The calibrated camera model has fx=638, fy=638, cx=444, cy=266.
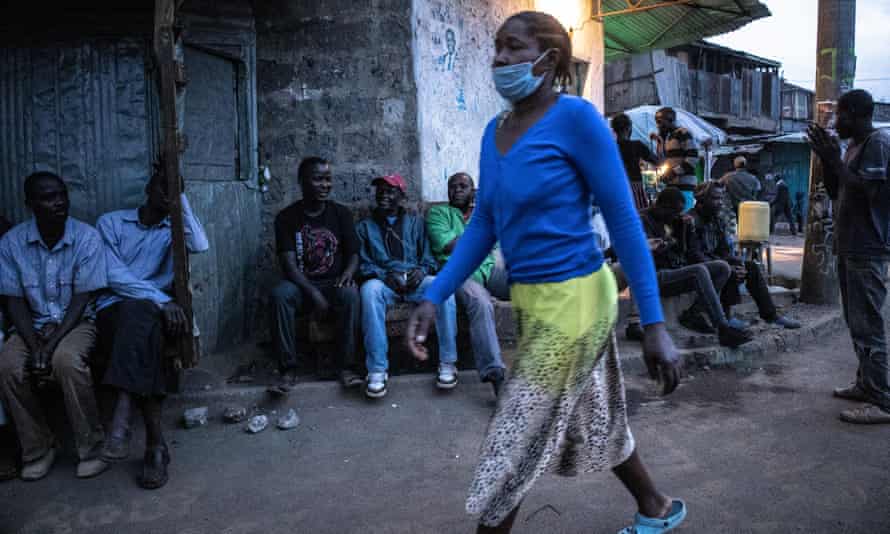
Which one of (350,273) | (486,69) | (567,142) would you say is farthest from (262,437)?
(486,69)

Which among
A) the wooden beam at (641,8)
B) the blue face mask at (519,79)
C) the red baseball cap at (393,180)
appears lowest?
the red baseball cap at (393,180)

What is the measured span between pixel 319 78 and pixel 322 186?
109cm

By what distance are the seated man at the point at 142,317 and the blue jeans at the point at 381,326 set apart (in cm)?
111

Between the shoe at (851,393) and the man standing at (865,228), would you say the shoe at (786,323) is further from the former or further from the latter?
the man standing at (865,228)

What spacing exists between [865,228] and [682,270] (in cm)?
166

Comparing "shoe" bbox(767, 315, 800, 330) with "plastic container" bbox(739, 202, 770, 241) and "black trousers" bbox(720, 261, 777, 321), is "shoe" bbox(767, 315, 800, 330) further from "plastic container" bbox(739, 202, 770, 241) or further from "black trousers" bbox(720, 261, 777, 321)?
"plastic container" bbox(739, 202, 770, 241)

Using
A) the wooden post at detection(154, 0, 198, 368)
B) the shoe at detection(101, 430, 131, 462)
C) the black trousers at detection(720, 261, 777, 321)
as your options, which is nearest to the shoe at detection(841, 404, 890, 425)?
the black trousers at detection(720, 261, 777, 321)

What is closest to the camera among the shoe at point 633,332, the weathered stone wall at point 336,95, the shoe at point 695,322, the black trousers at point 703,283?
the weathered stone wall at point 336,95

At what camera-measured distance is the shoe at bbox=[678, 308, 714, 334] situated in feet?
18.3

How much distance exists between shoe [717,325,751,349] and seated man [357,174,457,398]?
2340 mm

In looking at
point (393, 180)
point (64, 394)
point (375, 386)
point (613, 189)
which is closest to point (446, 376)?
point (375, 386)

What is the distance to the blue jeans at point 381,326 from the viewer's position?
→ 13.9 feet

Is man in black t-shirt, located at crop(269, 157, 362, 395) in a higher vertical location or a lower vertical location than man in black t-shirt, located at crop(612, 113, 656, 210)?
lower

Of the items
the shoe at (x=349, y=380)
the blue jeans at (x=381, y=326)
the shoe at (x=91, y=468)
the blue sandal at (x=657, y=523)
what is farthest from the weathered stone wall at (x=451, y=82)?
the blue sandal at (x=657, y=523)
